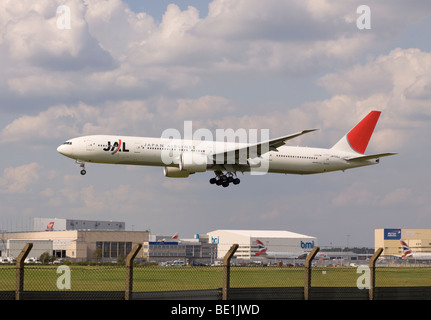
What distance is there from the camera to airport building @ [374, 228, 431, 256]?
138 m

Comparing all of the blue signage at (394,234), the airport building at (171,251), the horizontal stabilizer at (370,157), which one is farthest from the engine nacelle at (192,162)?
the blue signage at (394,234)

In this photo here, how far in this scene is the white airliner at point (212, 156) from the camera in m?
54.2

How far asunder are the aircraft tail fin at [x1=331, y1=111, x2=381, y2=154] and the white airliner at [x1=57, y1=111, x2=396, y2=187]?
4.24 ft

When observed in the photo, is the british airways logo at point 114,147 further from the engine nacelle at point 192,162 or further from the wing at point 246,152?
the wing at point 246,152

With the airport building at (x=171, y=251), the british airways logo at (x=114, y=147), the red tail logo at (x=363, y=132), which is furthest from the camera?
the airport building at (x=171, y=251)

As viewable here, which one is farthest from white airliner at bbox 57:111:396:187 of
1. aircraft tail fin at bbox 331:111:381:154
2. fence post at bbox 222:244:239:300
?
fence post at bbox 222:244:239:300

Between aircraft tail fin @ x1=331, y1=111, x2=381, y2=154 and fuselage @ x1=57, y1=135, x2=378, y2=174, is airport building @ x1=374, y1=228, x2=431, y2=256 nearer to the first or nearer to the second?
aircraft tail fin @ x1=331, y1=111, x2=381, y2=154

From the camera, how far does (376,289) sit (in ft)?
75.3

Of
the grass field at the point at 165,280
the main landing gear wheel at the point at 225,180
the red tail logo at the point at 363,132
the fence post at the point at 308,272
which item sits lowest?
the grass field at the point at 165,280

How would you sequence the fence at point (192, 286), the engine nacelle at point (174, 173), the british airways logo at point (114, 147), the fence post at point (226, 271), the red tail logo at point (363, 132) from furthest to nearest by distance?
the red tail logo at point (363, 132) → the engine nacelle at point (174, 173) → the british airways logo at point (114, 147) → the fence post at point (226, 271) → the fence at point (192, 286)

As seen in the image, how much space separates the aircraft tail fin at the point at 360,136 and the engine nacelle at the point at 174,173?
16.6m

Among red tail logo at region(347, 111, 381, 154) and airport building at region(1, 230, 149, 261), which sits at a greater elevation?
red tail logo at region(347, 111, 381, 154)

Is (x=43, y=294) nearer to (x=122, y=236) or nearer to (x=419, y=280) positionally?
(x=419, y=280)
